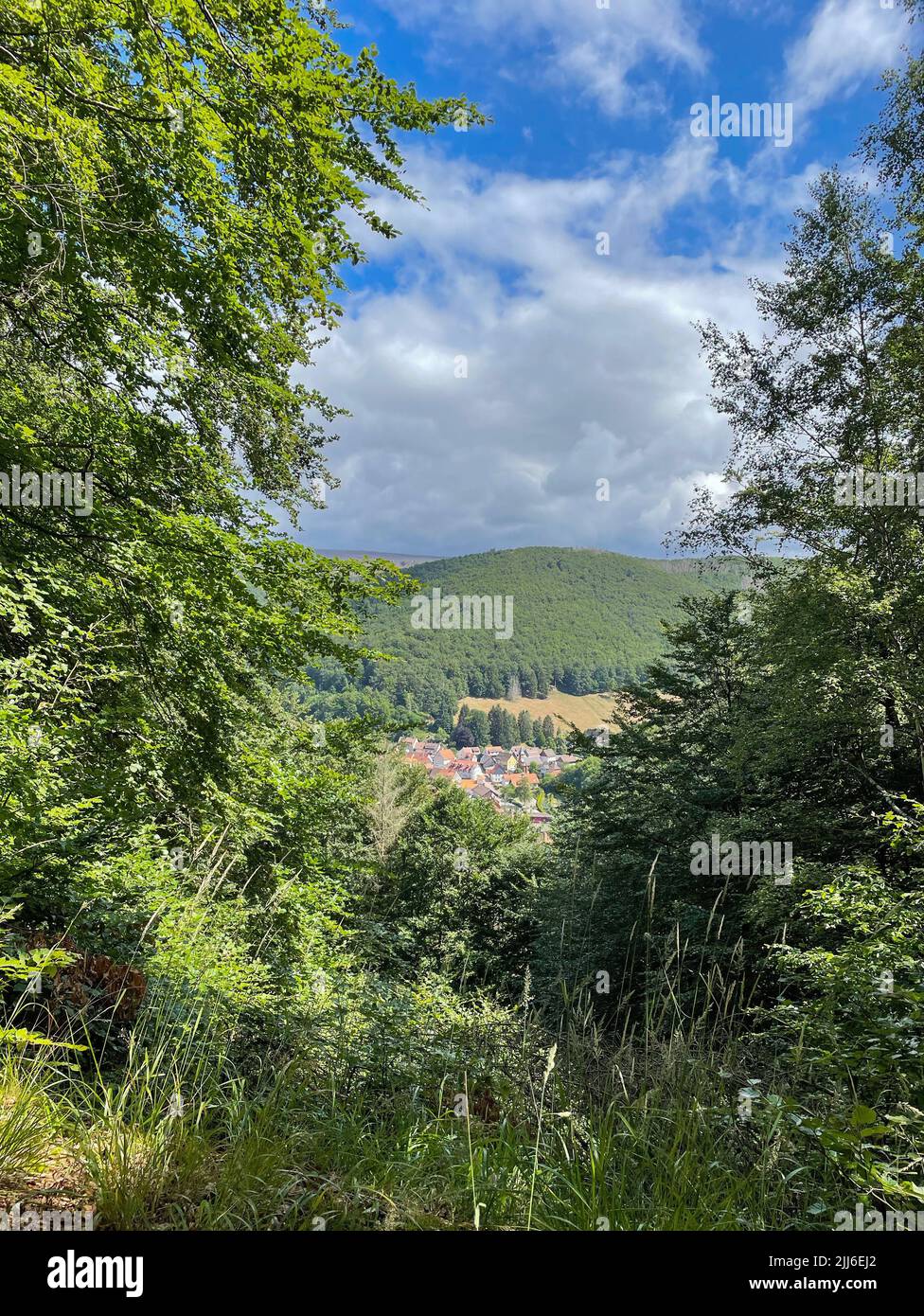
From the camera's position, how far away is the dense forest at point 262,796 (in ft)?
6.18

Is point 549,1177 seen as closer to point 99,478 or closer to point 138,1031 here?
point 138,1031

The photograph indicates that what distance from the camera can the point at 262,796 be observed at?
6.19m

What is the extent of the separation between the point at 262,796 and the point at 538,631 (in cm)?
14895

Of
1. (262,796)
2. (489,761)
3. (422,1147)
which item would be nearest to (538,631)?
(489,761)

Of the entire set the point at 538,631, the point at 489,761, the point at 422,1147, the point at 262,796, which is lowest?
the point at 489,761

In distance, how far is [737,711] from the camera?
14.3m

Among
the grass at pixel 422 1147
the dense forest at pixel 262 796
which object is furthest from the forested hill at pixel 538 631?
the grass at pixel 422 1147

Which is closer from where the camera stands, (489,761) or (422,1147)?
(422,1147)

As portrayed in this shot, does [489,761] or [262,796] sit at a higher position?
[262,796]

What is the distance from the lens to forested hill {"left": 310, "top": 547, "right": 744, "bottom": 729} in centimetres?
12781

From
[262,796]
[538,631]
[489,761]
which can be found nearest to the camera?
[262,796]

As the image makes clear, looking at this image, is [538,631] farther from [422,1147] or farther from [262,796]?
[422,1147]
